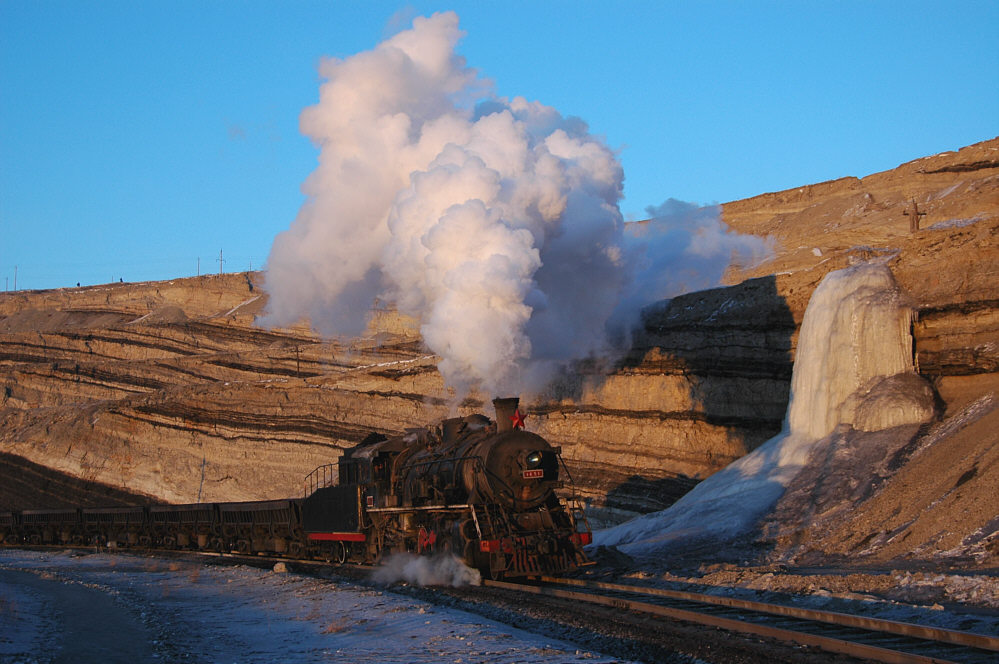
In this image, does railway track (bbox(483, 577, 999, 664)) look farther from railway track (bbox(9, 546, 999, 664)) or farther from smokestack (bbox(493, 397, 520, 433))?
smokestack (bbox(493, 397, 520, 433))

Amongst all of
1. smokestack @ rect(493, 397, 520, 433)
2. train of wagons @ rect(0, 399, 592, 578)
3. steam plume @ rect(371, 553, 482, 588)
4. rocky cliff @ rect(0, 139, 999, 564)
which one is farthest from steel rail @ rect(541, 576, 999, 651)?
rocky cliff @ rect(0, 139, 999, 564)

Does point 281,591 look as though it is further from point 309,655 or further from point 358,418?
point 358,418

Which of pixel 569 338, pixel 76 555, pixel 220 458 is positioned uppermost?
pixel 569 338

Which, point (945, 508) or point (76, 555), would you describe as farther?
point (76, 555)

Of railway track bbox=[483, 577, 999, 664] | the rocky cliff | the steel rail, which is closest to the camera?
railway track bbox=[483, 577, 999, 664]

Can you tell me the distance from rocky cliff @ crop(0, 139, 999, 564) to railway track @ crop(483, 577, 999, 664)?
7829 millimetres

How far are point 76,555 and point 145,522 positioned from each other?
8.98 feet

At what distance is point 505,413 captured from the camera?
16328mm

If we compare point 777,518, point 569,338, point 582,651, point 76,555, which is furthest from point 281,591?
point 569,338

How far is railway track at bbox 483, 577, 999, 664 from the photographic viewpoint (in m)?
7.69

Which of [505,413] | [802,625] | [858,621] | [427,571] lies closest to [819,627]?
[802,625]

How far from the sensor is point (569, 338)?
32.1 meters

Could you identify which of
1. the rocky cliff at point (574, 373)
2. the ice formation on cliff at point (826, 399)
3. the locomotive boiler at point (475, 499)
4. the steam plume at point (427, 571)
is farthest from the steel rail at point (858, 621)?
the ice formation on cliff at point (826, 399)

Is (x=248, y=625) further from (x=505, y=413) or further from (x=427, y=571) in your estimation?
(x=505, y=413)
